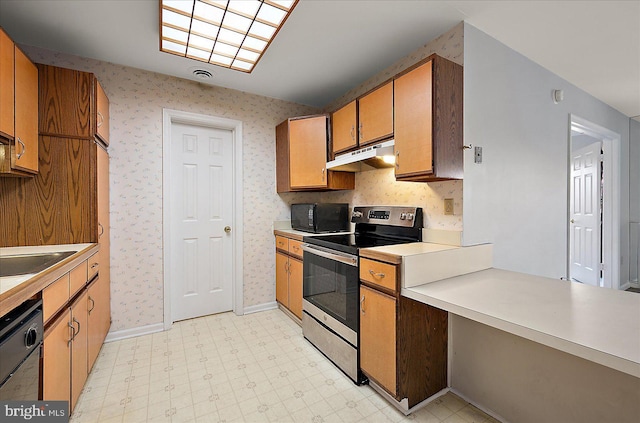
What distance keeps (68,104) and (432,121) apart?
2.46m

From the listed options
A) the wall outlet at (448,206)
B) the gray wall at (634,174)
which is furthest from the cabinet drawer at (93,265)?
the gray wall at (634,174)

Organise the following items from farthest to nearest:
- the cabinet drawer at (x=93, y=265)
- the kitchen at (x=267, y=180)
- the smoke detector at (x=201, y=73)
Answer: the smoke detector at (x=201, y=73) → the kitchen at (x=267, y=180) → the cabinet drawer at (x=93, y=265)

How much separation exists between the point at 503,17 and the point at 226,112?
2488 millimetres

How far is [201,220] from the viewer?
2988 mm

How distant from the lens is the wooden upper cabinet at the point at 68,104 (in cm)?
188

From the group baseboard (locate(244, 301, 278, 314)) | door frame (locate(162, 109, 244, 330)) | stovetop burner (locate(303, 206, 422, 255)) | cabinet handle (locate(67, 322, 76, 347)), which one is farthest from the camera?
baseboard (locate(244, 301, 278, 314))

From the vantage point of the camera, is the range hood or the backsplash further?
the range hood

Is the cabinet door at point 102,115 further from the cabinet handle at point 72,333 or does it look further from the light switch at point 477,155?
the light switch at point 477,155

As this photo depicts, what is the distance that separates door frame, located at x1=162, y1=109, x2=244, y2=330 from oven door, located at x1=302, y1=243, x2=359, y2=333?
0.92 m

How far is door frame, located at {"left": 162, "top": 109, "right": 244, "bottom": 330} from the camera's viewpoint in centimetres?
269

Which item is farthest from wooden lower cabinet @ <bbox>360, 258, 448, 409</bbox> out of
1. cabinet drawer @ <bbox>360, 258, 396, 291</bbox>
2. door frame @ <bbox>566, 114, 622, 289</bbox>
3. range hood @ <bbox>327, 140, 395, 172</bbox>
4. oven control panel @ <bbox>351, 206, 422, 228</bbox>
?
door frame @ <bbox>566, 114, 622, 289</bbox>

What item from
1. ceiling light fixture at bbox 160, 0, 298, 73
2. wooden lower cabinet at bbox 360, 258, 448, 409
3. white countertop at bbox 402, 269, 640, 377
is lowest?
wooden lower cabinet at bbox 360, 258, 448, 409

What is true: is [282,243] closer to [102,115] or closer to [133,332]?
[133,332]

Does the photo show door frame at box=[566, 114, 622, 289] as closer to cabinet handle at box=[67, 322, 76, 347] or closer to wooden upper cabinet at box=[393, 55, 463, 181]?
wooden upper cabinet at box=[393, 55, 463, 181]
